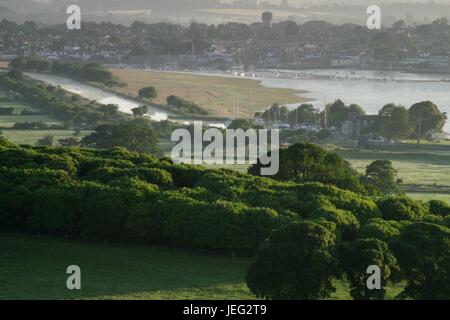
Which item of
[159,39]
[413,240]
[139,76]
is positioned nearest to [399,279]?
[413,240]

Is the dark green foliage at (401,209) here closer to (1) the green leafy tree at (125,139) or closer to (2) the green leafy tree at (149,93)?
(1) the green leafy tree at (125,139)

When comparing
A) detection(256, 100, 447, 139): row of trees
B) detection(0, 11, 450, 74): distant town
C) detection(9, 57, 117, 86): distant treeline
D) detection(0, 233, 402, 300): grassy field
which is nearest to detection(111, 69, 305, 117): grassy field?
detection(9, 57, 117, 86): distant treeline

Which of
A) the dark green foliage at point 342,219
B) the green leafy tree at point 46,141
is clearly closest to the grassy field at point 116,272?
the dark green foliage at point 342,219

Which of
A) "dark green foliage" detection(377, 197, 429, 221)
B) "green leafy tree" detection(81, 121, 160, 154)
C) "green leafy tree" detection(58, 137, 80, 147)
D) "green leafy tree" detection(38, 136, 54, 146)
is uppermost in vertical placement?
"dark green foliage" detection(377, 197, 429, 221)

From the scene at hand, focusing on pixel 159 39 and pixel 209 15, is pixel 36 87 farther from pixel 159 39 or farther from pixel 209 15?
pixel 209 15

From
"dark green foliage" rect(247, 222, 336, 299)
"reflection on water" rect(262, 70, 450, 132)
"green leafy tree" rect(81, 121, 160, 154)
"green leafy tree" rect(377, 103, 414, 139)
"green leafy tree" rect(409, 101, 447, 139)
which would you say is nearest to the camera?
"dark green foliage" rect(247, 222, 336, 299)

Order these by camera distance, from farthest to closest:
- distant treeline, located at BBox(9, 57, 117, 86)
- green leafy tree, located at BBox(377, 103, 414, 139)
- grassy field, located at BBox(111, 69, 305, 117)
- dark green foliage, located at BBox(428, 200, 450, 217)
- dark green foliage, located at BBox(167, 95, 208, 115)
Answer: distant treeline, located at BBox(9, 57, 117, 86) < grassy field, located at BBox(111, 69, 305, 117) < dark green foliage, located at BBox(167, 95, 208, 115) < green leafy tree, located at BBox(377, 103, 414, 139) < dark green foliage, located at BBox(428, 200, 450, 217)

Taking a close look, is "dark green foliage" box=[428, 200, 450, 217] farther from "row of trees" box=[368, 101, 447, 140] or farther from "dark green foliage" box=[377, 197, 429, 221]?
"row of trees" box=[368, 101, 447, 140]

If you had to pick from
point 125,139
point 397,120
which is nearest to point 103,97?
point 397,120
